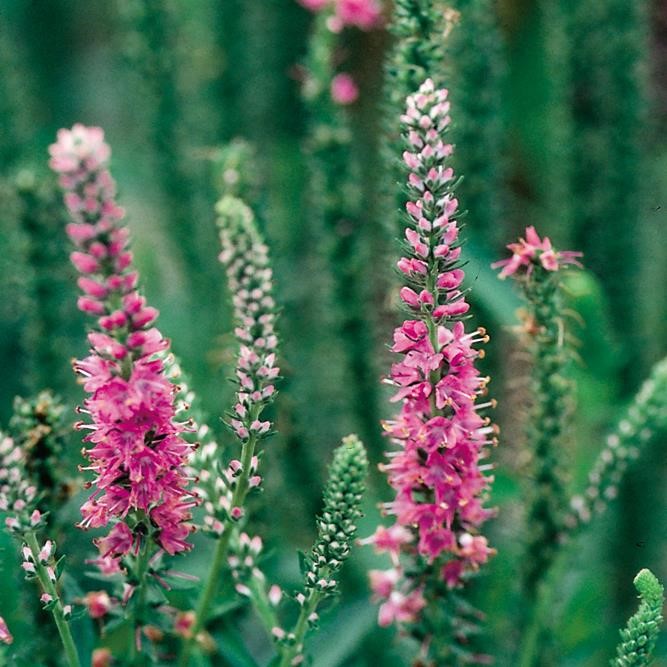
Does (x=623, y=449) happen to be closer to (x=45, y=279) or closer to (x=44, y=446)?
(x=44, y=446)

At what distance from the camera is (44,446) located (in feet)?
2.47

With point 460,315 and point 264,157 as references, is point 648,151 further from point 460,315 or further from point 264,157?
point 460,315

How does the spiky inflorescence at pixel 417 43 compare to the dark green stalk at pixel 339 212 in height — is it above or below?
above

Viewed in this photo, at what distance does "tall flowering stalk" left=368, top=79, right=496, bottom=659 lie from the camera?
1.87 ft

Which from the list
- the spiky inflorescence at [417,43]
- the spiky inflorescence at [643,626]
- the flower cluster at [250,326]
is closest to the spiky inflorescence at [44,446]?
the flower cluster at [250,326]

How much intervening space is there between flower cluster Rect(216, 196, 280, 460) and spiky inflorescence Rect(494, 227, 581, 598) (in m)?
0.19

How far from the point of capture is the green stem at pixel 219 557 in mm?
628

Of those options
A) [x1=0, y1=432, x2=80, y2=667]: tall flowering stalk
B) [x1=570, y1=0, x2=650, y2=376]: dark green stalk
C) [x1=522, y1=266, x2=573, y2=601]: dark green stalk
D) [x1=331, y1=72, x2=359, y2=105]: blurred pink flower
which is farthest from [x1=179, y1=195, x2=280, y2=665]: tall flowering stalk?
[x1=570, y1=0, x2=650, y2=376]: dark green stalk

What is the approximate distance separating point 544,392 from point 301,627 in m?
0.28

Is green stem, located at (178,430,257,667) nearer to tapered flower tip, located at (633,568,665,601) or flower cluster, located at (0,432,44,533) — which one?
flower cluster, located at (0,432,44,533)

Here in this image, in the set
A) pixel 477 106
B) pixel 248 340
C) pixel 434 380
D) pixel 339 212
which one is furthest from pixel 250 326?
pixel 477 106

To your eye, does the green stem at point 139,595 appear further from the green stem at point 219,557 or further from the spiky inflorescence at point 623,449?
the spiky inflorescence at point 623,449

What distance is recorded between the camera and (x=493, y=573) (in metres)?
1.08

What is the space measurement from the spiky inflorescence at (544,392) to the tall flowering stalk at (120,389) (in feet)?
0.93
